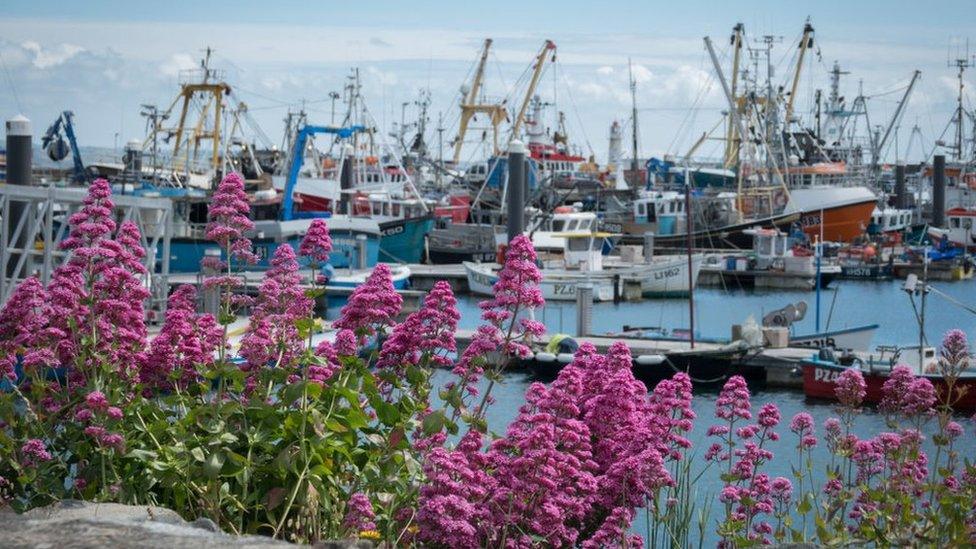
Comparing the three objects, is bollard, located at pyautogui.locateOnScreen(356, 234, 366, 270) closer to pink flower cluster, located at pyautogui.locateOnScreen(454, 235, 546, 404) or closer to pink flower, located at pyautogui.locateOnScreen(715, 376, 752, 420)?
pink flower, located at pyautogui.locateOnScreen(715, 376, 752, 420)

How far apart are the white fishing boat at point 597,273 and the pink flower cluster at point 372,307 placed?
51910mm

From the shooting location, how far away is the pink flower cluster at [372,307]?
37.1 ft

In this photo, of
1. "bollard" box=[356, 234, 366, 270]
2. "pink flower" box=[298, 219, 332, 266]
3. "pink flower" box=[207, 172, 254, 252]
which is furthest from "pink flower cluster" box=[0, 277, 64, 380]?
"bollard" box=[356, 234, 366, 270]

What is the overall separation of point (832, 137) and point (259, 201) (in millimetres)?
70547

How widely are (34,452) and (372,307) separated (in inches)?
98.8

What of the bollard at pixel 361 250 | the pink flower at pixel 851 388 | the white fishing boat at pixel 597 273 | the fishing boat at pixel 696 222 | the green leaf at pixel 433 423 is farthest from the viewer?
the fishing boat at pixel 696 222

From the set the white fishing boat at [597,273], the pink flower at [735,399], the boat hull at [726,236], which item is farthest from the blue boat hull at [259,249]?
the pink flower at [735,399]

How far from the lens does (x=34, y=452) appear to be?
10625mm

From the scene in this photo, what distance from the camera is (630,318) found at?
196ft

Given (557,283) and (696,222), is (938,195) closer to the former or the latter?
(696,222)

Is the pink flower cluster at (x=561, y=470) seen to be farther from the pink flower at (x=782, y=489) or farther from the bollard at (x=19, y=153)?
the bollard at (x=19, y=153)

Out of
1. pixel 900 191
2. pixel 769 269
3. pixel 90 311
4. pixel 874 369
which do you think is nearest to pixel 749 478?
pixel 90 311

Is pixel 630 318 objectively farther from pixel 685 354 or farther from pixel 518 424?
pixel 518 424

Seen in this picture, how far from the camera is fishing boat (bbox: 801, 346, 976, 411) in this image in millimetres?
31078
